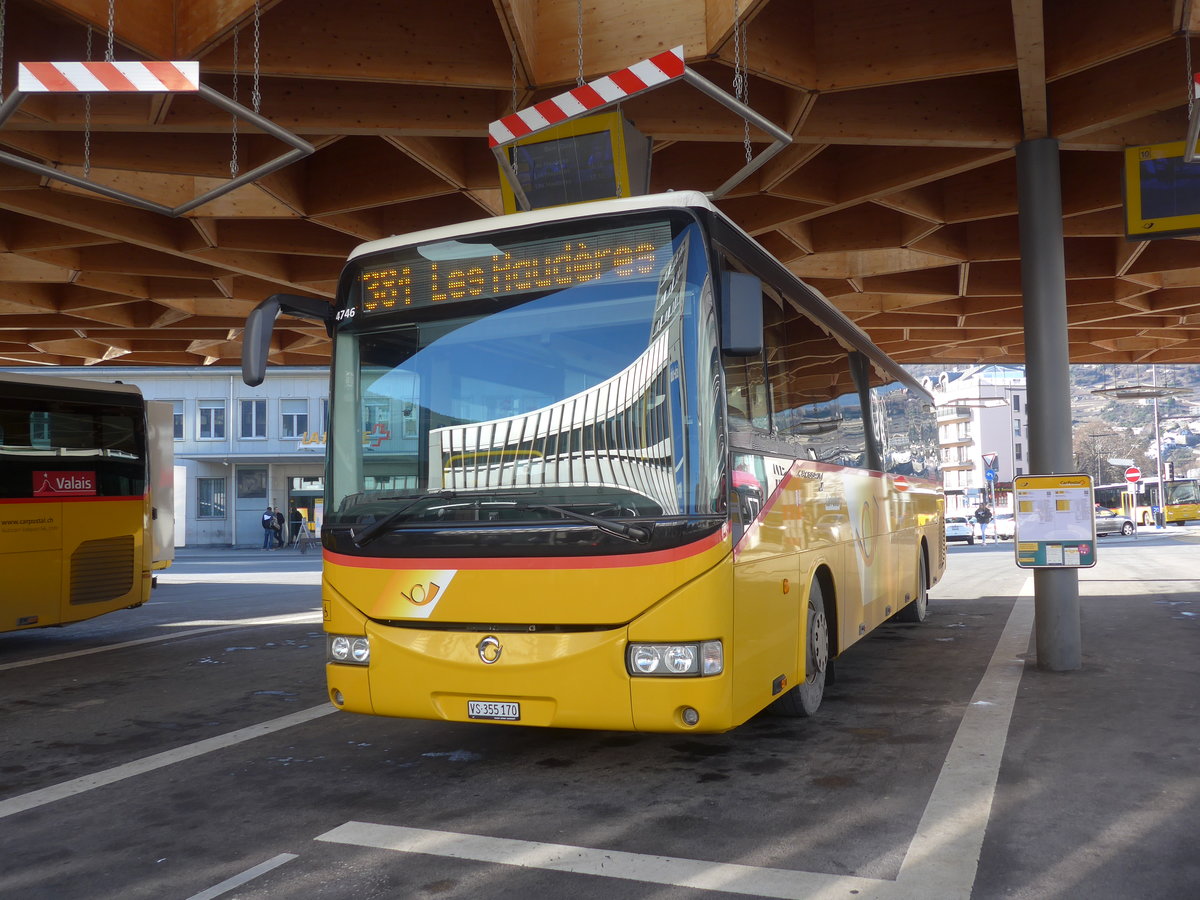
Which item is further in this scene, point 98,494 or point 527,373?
point 98,494

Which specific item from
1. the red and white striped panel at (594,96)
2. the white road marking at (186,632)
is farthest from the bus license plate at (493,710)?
the white road marking at (186,632)

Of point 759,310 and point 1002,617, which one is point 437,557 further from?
point 1002,617

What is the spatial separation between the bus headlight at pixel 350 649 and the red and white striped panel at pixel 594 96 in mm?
3463

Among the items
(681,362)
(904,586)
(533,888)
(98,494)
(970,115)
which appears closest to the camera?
(533,888)

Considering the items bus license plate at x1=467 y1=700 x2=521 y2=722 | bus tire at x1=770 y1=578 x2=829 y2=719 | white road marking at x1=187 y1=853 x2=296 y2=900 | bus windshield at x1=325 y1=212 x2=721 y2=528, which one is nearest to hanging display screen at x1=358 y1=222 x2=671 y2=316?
bus windshield at x1=325 y1=212 x2=721 y2=528

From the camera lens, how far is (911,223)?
41.0ft

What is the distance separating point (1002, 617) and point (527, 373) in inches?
392

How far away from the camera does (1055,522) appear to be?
8734mm

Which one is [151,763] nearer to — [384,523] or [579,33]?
[384,523]

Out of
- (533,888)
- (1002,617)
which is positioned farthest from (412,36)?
(1002,617)

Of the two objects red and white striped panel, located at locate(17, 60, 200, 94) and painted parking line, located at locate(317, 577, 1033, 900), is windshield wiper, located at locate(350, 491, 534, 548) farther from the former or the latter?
red and white striped panel, located at locate(17, 60, 200, 94)

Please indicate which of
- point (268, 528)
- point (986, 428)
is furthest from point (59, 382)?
point (986, 428)

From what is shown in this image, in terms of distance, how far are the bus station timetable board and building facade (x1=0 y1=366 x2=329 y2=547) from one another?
40017mm

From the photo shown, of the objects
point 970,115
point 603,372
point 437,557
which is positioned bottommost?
point 437,557
